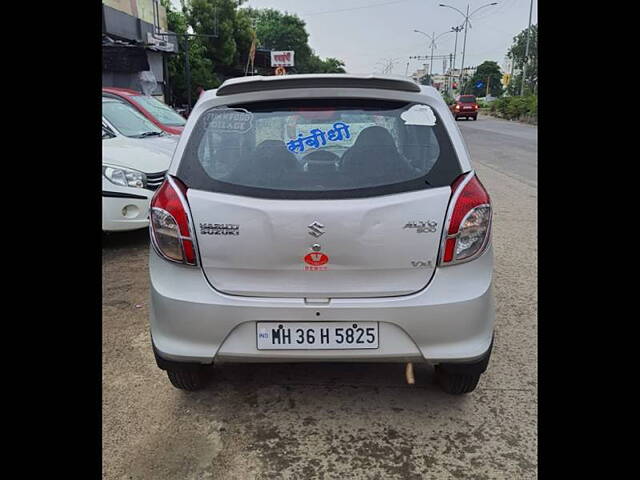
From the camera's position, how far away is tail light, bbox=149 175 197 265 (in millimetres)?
2371

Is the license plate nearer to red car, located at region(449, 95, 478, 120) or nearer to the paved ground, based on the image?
the paved ground

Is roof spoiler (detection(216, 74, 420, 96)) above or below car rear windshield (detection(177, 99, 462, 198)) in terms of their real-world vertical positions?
above

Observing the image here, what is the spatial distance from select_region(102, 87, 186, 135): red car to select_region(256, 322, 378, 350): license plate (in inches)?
243

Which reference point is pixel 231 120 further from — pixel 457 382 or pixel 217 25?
pixel 217 25

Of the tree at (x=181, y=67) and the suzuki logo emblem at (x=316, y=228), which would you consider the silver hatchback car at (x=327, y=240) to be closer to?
the suzuki logo emblem at (x=316, y=228)

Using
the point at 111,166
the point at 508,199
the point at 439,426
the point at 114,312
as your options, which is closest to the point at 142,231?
the point at 111,166

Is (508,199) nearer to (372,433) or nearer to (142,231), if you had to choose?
(142,231)

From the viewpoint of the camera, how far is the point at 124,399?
2.88 meters

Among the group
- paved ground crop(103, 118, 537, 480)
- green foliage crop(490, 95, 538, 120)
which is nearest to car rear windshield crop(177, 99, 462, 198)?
paved ground crop(103, 118, 537, 480)

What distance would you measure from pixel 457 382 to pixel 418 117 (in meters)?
1.37

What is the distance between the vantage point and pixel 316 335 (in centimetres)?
234

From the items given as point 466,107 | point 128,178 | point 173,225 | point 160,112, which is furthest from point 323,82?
point 466,107

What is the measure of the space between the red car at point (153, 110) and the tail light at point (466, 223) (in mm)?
6258

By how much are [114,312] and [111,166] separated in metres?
2.11
